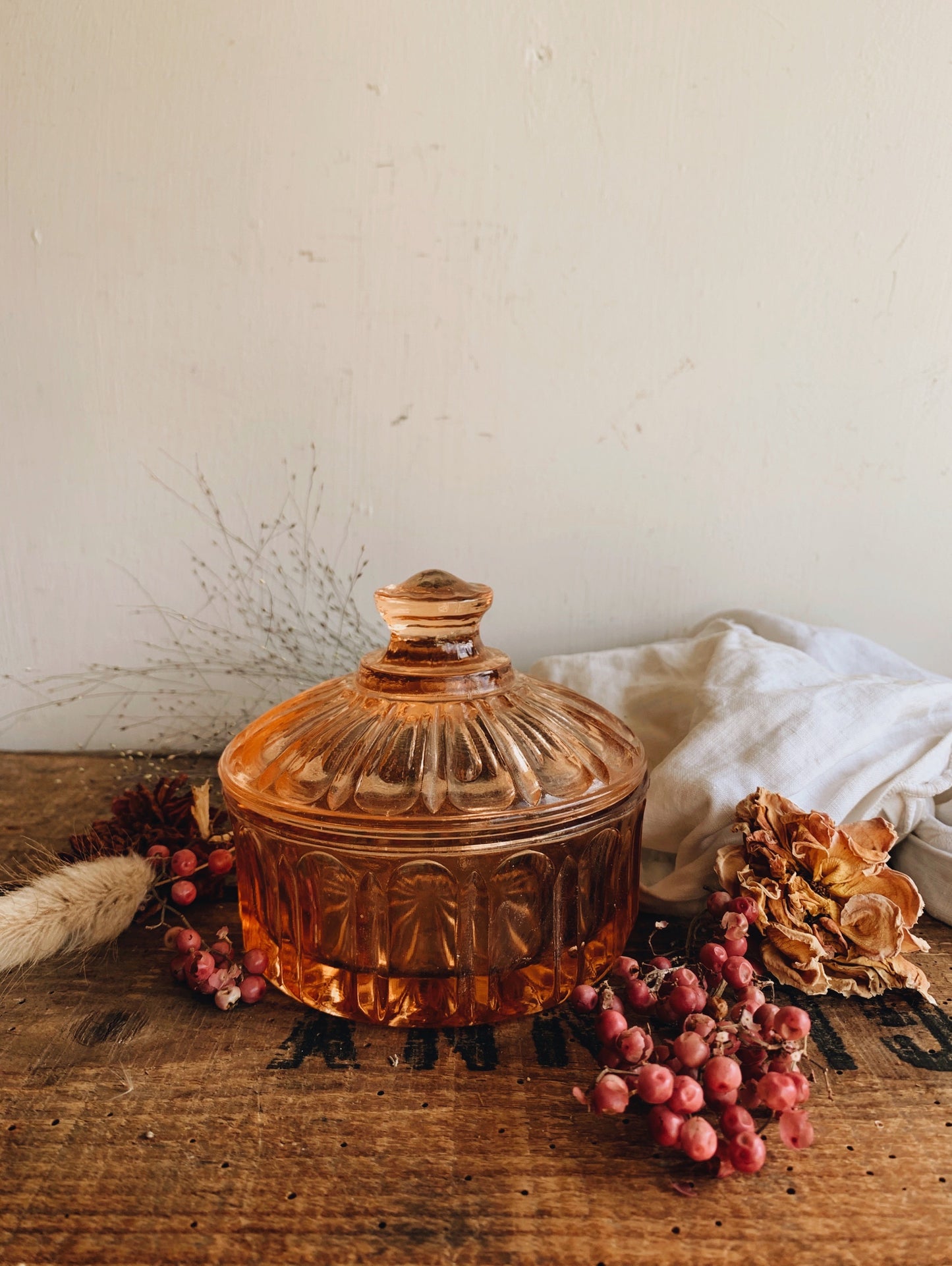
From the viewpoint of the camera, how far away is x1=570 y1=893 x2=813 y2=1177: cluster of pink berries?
0.41 meters

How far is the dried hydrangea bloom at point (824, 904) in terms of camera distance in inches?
21.5

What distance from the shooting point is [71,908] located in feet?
1.93

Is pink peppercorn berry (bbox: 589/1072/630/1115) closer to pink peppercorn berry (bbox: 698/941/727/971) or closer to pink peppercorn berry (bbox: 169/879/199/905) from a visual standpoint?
pink peppercorn berry (bbox: 698/941/727/971)

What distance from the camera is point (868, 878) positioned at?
564 mm

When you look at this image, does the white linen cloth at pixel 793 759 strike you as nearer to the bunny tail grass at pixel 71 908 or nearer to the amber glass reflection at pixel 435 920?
the amber glass reflection at pixel 435 920

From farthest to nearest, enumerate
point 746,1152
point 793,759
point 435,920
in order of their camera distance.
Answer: point 793,759
point 435,920
point 746,1152

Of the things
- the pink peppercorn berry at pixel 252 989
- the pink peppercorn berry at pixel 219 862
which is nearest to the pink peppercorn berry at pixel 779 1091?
the pink peppercorn berry at pixel 252 989

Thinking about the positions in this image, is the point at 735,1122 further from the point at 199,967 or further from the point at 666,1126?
the point at 199,967

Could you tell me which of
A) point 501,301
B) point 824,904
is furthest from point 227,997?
point 501,301

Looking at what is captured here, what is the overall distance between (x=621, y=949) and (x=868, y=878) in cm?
16

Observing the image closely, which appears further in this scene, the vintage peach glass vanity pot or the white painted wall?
the white painted wall

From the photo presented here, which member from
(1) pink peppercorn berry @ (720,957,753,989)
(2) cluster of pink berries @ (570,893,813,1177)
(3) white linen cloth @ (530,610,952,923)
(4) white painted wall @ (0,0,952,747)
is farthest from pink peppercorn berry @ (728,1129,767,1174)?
(4) white painted wall @ (0,0,952,747)

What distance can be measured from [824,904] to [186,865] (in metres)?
0.44

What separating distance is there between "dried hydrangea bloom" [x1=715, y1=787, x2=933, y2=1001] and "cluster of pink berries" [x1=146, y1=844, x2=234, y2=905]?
0.35 meters
